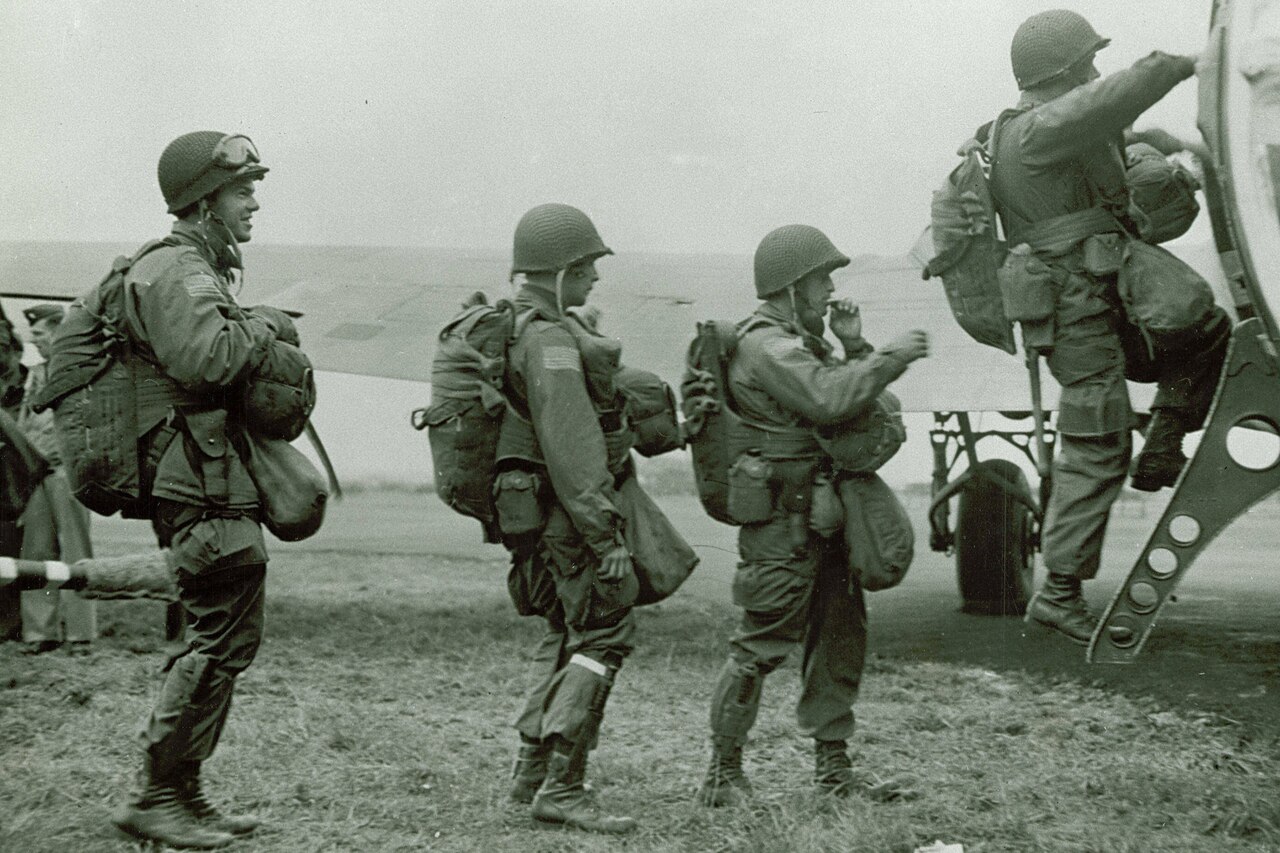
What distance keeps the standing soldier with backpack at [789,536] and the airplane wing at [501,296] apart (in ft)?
8.06

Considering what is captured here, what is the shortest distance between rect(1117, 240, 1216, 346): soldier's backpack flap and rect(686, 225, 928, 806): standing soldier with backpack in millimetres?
1075

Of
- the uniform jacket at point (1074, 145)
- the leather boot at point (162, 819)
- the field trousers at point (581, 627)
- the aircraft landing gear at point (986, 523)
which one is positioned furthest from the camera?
the aircraft landing gear at point (986, 523)

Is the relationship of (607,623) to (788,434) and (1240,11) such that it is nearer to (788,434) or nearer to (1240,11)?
(788,434)

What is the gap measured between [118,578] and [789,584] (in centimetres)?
262

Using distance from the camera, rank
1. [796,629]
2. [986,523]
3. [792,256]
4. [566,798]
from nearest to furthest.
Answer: [566,798] → [796,629] → [792,256] → [986,523]

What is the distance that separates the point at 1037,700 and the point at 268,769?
4217 mm

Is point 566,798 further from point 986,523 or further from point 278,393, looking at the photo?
point 986,523

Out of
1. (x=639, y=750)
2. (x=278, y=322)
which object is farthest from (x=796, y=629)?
(x=278, y=322)

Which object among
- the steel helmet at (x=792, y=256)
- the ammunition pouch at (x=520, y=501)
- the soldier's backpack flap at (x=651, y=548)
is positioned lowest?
the soldier's backpack flap at (x=651, y=548)

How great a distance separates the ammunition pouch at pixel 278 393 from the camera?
483 cm

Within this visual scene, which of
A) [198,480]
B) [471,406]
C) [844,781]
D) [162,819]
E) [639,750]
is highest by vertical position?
[471,406]

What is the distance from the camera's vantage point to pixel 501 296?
416 inches

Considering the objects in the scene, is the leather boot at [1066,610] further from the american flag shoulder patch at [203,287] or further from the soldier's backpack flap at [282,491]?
the american flag shoulder patch at [203,287]

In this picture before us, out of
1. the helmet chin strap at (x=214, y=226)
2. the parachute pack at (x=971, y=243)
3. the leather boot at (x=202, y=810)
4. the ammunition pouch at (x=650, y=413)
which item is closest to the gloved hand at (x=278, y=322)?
the helmet chin strap at (x=214, y=226)
